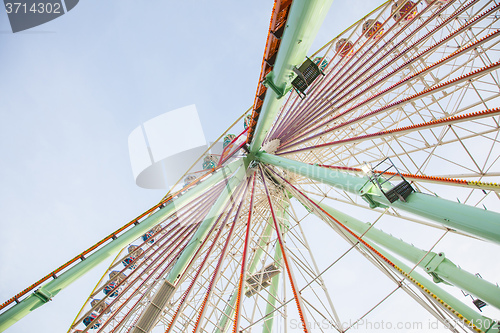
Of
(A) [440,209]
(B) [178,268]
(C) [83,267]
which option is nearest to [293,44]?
(A) [440,209]

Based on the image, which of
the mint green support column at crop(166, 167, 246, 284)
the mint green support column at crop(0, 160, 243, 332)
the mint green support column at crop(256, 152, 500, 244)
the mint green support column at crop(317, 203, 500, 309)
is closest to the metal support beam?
the mint green support column at crop(166, 167, 246, 284)

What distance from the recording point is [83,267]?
31.9 feet

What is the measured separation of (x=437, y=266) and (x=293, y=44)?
773 cm

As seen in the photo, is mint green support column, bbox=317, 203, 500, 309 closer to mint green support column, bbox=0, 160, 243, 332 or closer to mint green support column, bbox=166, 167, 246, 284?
mint green support column, bbox=166, 167, 246, 284

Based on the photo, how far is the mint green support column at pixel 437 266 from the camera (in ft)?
21.3

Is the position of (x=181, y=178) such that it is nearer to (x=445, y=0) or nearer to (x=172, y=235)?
(x=172, y=235)

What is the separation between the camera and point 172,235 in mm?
14766

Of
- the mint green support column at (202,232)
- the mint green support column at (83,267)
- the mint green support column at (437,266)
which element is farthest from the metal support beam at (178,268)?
the mint green support column at (437,266)

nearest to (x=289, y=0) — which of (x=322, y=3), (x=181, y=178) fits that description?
(x=322, y=3)

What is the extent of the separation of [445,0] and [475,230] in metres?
10.1

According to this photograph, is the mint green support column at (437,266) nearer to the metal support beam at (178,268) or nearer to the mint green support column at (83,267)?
the metal support beam at (178,268)

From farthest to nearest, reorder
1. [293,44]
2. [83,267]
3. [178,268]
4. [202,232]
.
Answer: [202,232]
[178,268]
[83,267]
[293,44]

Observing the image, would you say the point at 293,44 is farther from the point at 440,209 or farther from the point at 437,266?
the point at 437,266

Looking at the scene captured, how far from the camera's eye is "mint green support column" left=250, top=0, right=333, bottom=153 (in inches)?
250
